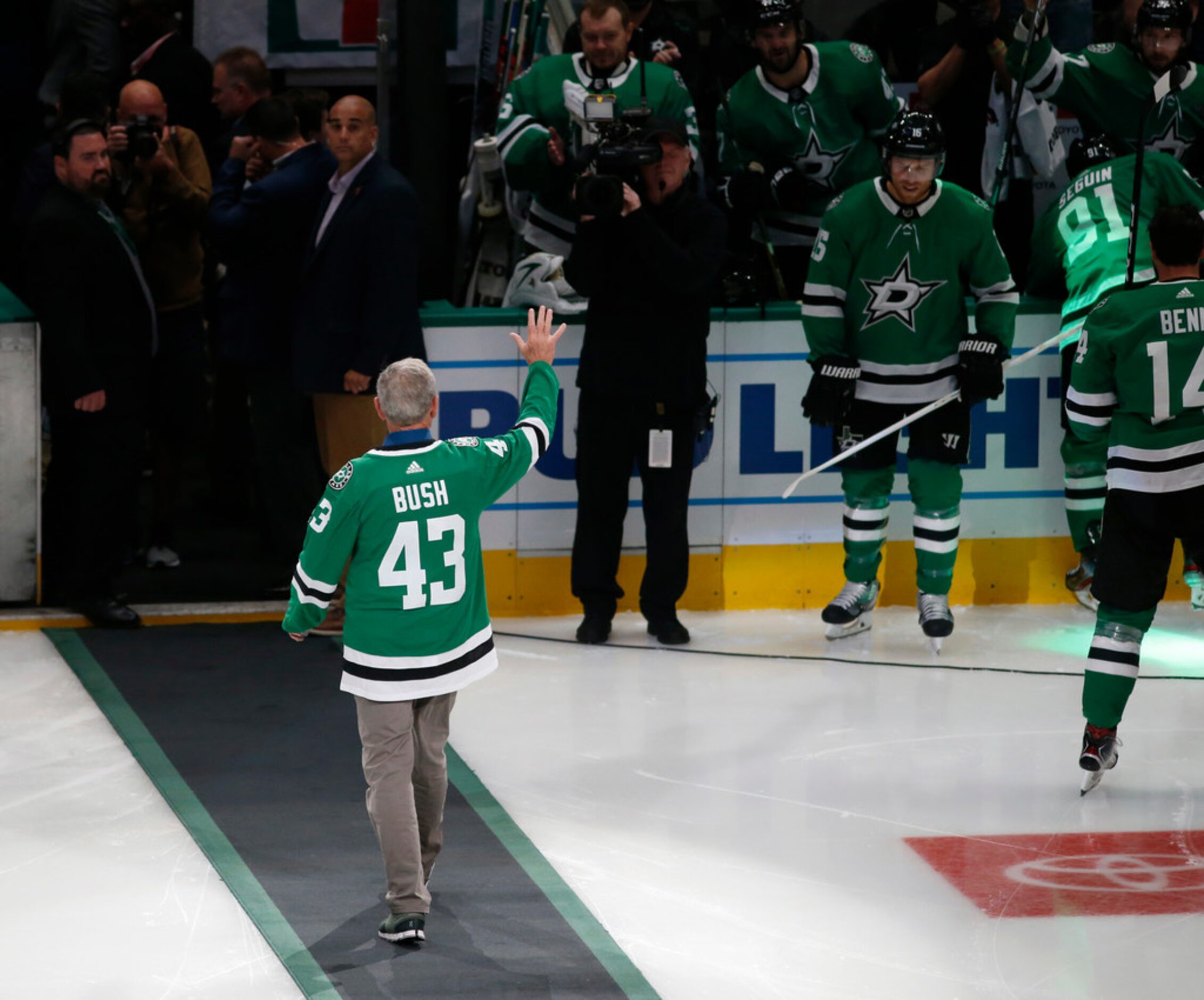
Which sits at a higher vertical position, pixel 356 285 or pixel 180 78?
pixel 180 78

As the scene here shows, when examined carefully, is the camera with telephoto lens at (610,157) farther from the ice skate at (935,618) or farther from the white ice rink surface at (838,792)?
the ice skate at (935,618)

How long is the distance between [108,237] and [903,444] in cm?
293

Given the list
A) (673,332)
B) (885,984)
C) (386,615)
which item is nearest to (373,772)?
(386,615)

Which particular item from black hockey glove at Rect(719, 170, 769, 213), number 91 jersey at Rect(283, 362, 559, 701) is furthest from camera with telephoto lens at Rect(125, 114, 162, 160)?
number 91 jersey at Rect(283, 362, 559, 701)

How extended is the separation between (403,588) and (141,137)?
3488mm

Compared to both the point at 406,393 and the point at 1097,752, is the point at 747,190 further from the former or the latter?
the point at 406,393

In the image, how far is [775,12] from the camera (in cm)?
716

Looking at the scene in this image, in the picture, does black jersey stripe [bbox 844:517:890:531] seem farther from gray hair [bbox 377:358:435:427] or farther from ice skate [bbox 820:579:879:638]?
gray hair [bbox 377:358:435:427]

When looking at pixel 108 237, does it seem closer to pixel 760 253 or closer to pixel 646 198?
pixel 646 198

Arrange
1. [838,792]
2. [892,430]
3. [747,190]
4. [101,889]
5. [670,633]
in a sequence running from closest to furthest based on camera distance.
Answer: [101,889], [838,792], [892,430], [670,633], [747,190]

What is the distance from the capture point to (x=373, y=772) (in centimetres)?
401

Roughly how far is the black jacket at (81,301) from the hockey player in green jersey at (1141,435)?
3.29 meters

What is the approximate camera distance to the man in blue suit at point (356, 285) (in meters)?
6.35

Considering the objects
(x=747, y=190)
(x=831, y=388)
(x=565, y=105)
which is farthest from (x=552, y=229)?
(x=831, y=388)
